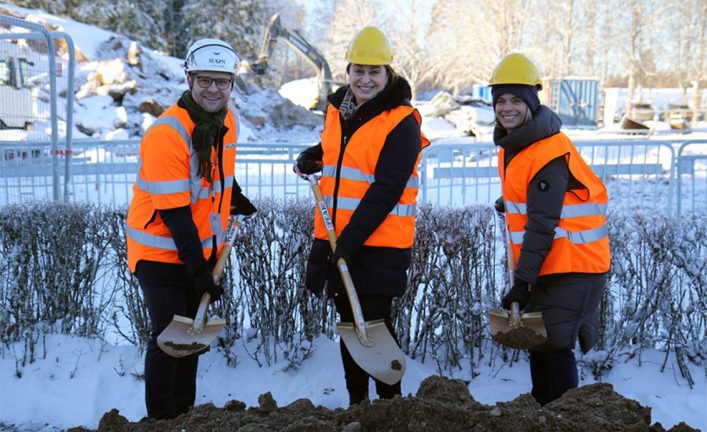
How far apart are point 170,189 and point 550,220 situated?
1.60 metres

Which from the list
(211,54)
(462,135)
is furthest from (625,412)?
(462,135)

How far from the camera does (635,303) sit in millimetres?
4207

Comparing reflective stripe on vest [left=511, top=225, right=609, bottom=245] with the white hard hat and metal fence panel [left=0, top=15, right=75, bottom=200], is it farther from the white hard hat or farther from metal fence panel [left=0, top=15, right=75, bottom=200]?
metal fence panel [left=0, top=15, right=75, bottom=200]

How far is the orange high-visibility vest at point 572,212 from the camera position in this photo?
120 inches

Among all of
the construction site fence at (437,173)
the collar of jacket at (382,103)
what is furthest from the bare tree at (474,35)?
the collar of jacket at (382,103)

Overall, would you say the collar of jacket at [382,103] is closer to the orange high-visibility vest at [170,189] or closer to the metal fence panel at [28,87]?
the orange high-visibility vest at [170,189]

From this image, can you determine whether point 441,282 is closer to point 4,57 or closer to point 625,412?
point 625,412

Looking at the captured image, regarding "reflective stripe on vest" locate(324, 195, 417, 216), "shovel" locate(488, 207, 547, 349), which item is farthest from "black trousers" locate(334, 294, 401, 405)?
"shovel" locate(488, 207, 547, 349)

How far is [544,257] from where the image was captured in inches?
119

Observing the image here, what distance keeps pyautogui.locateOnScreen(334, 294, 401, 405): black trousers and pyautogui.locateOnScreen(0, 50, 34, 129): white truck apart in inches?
232

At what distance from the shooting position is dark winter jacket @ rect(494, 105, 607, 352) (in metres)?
3.00

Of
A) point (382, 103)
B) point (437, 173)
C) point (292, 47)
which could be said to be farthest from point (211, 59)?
point (292, 47)

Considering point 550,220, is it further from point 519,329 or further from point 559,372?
point 559,372

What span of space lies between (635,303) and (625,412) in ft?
6.02
